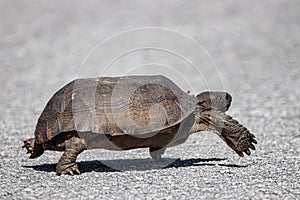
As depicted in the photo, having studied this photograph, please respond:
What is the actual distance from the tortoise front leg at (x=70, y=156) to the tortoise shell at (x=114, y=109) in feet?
0.77

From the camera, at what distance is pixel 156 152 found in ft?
32.4

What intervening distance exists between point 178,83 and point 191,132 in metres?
10.8

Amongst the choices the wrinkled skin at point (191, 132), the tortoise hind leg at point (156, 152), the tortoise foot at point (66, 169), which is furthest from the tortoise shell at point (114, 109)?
the tortoise hind leg at point (156, 152)

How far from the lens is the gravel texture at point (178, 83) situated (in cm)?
815

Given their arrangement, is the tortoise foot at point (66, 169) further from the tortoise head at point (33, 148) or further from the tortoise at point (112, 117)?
the tortoise head at point (33, 148)

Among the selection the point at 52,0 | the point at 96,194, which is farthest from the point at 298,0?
the point at 96,194

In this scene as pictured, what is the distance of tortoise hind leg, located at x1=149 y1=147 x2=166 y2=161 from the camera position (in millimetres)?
9688

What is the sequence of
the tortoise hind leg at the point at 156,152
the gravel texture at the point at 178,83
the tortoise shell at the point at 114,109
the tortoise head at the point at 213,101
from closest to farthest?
the gravel texture at the point at 178,83 < the tortoise shell at the point at 114,109 < the tortoise head at the point at 213,101 < the tortoise hind leg at the point at 156,152

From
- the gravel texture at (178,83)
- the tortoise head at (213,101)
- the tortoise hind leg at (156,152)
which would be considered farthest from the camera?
the tortoise hind leg at (156,152)

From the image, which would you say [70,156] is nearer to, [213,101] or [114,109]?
[114,109]

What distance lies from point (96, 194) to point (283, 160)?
11.9 feet

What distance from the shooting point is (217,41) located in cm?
2795

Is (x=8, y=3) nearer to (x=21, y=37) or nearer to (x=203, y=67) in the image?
(x=21, y=37)

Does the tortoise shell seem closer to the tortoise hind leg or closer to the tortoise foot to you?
the tortoise foot
